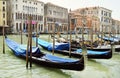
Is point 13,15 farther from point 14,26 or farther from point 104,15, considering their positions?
point 104,15

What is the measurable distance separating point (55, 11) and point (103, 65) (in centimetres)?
2994

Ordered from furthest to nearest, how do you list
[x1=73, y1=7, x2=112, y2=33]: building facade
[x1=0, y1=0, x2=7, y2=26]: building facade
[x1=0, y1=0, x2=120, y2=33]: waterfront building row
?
[x1=73, y1=7, x2=112, y2=33]: building facade, [x1=0, y1=0, x2=120, y2=33]: waterfront building row, [x1=0, y1=0, x2=7, y2=26]: building facade

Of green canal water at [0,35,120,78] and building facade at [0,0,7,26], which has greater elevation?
building facade at [0,0,7,26]

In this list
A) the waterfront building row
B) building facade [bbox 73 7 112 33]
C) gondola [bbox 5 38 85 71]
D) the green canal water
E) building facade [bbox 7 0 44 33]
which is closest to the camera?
gondola [bbox 5 38 85 71]

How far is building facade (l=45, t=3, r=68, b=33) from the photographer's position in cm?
3600

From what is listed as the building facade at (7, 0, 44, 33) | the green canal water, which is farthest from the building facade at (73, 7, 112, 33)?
the green canal water

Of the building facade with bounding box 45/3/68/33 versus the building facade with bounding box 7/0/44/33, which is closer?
the building facade with bounding box 7/0/44/33

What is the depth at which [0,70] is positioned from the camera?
22.7 feet

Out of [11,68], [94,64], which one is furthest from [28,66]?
[94,64]

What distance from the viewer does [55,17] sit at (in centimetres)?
3781

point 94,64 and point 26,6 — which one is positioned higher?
point 26,6

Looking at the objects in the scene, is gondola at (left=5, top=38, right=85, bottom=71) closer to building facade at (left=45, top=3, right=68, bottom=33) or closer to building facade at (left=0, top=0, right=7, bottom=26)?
building facade at (left=0, top=0, right=7, bottom=26)

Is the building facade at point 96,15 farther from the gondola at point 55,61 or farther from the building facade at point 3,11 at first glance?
the gondola at point 55,61

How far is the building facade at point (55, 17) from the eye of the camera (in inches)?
1417
